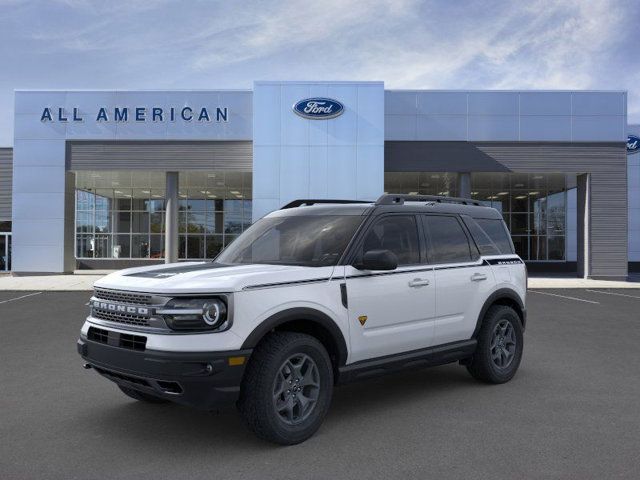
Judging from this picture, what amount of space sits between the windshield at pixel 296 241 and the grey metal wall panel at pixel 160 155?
2009 cm

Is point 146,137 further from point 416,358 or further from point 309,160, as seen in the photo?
point 416,358

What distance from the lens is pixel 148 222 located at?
34.7 meters

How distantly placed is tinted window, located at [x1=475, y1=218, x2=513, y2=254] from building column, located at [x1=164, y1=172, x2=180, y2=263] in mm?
19815

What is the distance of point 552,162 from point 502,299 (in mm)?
21146

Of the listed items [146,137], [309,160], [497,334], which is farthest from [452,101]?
[497,334]

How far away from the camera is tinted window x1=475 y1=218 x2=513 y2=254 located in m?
6.43

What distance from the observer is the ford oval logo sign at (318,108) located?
2298 centimetres

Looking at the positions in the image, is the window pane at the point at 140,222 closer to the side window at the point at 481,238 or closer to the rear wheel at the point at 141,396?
the rear wheel at the point at 141,396

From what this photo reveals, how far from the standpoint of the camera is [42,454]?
4059 millimetres

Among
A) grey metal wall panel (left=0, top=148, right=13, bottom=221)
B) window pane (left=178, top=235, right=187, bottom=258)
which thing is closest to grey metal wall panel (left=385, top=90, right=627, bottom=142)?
window pane (left=178, top=235, right=187, bottom=258)

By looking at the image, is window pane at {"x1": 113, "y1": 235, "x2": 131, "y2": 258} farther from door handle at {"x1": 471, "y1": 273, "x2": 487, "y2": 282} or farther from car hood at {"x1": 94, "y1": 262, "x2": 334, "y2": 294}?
door handle at {"x1": 471, "y1": 273, "x2": 487, "y2": 282}

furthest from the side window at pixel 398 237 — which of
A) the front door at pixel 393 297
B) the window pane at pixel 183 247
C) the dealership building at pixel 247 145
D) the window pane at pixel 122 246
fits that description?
the window pane at pixel 122 246

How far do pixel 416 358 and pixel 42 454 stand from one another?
3231mm

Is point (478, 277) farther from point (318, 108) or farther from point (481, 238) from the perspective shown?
point (318, 108)
